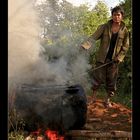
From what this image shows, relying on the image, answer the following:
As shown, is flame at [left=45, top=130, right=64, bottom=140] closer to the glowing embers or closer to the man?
the glowing embers

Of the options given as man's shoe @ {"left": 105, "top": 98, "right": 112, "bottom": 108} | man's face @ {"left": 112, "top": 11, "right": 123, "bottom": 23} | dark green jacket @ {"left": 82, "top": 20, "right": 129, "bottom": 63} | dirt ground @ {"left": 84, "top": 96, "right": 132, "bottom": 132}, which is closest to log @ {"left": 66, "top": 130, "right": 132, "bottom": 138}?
dirt ground @ {"left": 84, "top": 96, "right": 132, "bottom": 132}

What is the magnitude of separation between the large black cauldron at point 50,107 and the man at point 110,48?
433 mm

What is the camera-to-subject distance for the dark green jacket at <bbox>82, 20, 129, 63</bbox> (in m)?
3.80

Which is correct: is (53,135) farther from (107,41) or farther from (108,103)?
(107,41)

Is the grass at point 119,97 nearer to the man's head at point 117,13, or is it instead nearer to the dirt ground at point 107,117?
the dirt ground at point 107,117

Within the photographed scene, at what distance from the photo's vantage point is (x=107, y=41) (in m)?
4.01

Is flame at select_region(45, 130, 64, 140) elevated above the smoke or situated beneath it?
situated beneath

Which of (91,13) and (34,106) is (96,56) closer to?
(91,13)

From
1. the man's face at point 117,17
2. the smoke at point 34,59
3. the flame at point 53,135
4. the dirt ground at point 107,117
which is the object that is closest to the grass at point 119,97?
the dirt ground at point 107,117

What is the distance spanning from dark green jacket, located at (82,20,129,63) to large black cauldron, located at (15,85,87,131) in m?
0.62

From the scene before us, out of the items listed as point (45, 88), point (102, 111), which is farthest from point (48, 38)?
point (102, 111)

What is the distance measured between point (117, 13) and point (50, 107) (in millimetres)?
1537

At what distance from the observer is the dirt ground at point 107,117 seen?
390 cm

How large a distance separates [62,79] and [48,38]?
74cm
